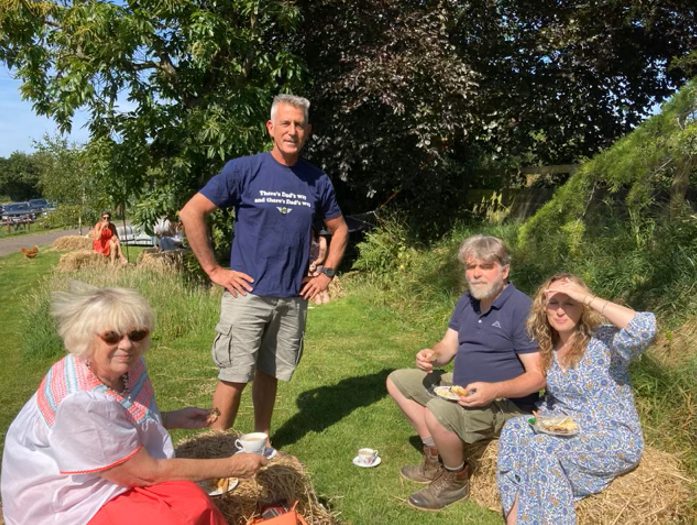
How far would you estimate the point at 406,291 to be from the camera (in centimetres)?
773

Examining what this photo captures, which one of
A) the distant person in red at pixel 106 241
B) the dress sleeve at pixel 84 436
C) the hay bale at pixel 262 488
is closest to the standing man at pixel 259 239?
the hay bale at pixel 262 488

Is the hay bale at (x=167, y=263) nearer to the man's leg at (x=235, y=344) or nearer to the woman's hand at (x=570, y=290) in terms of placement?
the man's leg at (x=235, y=344)

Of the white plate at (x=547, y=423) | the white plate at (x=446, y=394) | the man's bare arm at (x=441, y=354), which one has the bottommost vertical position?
the white plate at (x=547, y=423)

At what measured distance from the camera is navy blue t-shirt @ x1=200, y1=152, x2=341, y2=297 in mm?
3332

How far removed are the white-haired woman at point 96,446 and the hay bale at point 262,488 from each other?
37 centimetres

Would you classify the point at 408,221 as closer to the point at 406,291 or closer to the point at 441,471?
the point at 406,291

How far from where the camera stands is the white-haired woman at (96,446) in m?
1.86

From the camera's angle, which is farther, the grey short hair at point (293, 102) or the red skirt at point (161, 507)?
the grey short hair at point (293, 102)

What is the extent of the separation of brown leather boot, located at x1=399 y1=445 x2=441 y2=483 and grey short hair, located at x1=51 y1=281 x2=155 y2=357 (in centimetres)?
191

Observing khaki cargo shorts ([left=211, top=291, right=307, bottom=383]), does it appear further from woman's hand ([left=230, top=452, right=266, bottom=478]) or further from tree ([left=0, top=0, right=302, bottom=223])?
tree ([left=0, top=0, right=302, bottom=223])

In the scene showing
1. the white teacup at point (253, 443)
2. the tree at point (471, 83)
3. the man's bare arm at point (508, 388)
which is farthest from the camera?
the tree at point (471, 83)

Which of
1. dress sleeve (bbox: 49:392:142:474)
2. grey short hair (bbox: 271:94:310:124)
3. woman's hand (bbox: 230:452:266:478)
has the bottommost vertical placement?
woman's hand (bbox: 230:452:266:478)

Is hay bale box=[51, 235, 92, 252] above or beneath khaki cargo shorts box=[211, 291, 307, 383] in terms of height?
beneath

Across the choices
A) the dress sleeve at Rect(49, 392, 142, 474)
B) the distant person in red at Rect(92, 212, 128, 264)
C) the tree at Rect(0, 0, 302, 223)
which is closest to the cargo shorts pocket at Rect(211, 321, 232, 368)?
the dress sleeve at Rect(49, 392, 142, 474)
